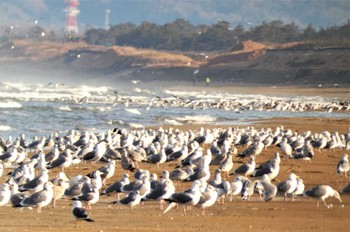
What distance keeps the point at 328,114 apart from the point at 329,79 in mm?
35598

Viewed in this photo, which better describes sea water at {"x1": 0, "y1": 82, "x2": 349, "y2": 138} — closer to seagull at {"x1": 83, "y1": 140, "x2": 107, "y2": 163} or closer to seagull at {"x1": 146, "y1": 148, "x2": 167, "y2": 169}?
seagull at {"x1": 83, "y1": 140, "x2": 107, "y2": 163}

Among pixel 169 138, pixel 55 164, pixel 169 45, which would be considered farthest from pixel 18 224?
pixel 169 45

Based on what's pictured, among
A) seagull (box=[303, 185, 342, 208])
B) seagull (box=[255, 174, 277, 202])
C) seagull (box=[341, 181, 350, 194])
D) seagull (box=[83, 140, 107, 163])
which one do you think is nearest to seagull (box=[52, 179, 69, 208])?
seagull (box=[255, 174, 277, 202])

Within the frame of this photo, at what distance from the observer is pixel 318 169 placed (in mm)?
19906

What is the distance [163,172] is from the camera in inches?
661

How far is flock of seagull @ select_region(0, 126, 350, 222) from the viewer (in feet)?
47.7

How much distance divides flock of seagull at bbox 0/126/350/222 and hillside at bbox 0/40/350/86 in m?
50.3

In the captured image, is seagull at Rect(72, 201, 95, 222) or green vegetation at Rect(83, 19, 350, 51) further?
green vegetation at Rect(83, 19, 350, 51)

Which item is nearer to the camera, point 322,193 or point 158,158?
point 322,193

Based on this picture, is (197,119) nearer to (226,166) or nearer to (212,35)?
(226,166)

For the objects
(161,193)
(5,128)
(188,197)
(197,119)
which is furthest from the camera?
(197,119)

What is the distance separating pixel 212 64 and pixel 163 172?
90011 mm

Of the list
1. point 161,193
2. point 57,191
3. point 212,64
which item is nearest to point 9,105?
point 57,191

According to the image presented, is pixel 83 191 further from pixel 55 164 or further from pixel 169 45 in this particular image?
pixel 169 45
